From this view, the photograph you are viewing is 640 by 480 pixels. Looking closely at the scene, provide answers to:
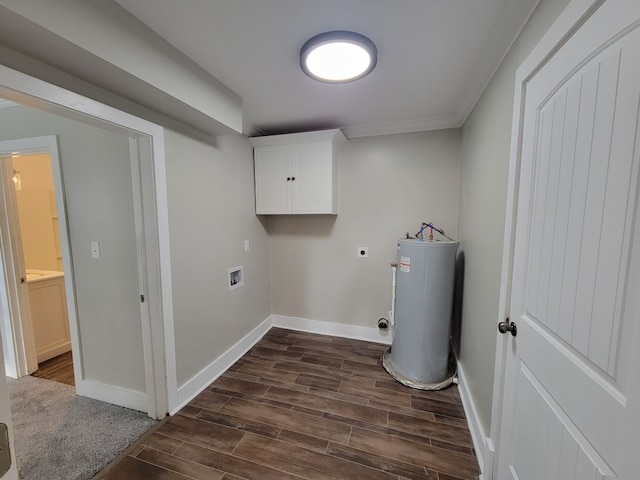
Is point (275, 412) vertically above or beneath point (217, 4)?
beneath

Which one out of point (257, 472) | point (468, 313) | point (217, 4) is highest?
point (217, 4)

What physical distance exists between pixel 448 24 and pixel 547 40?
53 cm

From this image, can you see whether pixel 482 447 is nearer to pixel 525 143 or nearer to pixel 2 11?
pixel 525 143

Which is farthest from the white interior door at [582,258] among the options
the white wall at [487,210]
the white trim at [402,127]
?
the white trim at [402,127]

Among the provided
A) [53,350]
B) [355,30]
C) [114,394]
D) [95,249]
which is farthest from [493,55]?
[53,350]

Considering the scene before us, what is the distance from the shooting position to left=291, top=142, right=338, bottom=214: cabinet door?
267cm

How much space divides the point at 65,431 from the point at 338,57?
3016 millimetres

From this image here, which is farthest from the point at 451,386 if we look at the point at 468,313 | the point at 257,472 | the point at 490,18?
the point at 490,18

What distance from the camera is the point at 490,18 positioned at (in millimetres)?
1249

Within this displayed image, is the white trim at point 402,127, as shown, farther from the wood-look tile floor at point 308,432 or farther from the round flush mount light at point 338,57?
the wood-look tile floor at point 308,432

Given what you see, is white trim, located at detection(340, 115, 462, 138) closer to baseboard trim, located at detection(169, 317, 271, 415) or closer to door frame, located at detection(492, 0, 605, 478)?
door frame, located at detection(492, 0, 605, 478)

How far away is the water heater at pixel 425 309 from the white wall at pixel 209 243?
5.30 feet

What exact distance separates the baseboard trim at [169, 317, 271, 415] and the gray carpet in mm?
234

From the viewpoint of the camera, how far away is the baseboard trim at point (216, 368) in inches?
79.0
